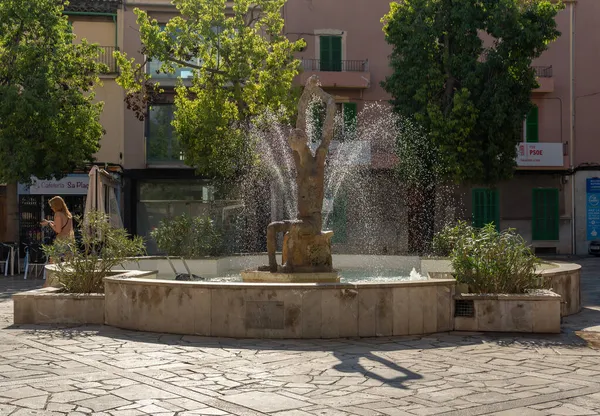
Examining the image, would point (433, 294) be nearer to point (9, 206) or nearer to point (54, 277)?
point (54, 277)

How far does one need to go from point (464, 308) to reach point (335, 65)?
Answer: 20547 mm

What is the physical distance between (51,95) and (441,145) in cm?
1070

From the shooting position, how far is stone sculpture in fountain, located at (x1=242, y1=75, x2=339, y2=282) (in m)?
10.5

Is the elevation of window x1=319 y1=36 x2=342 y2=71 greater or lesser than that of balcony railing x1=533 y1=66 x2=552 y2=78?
greater

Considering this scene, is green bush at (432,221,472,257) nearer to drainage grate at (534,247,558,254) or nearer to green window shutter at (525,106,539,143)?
green window shutter at (525,106,539,143)

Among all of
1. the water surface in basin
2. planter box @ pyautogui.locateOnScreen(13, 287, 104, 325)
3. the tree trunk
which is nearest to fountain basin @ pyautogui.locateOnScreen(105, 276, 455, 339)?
planter box @ pyautogui.locateOnScreen(13, 287, 104, 325)

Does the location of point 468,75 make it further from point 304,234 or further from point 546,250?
point 304,234

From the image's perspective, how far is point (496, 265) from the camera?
30.5 feet

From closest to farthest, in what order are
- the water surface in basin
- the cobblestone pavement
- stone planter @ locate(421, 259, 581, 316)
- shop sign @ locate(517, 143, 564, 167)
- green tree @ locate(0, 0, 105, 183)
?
the cobblestone pavement < stone planter @ locate(421, 259, 581, 316) < the water surface in basin < green tree @ locate(0, 0, 105, 183) < shop sign @ locate(517, 143, 564, 167)

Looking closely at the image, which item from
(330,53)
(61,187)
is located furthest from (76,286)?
(330,53)

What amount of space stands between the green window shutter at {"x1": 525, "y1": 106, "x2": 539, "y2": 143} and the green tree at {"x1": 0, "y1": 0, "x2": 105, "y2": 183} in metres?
15.8

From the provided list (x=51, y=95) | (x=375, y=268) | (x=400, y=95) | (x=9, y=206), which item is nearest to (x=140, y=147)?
(x=9, y=206)

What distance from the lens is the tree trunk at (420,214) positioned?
78.8ft

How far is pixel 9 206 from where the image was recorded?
23391 mm
